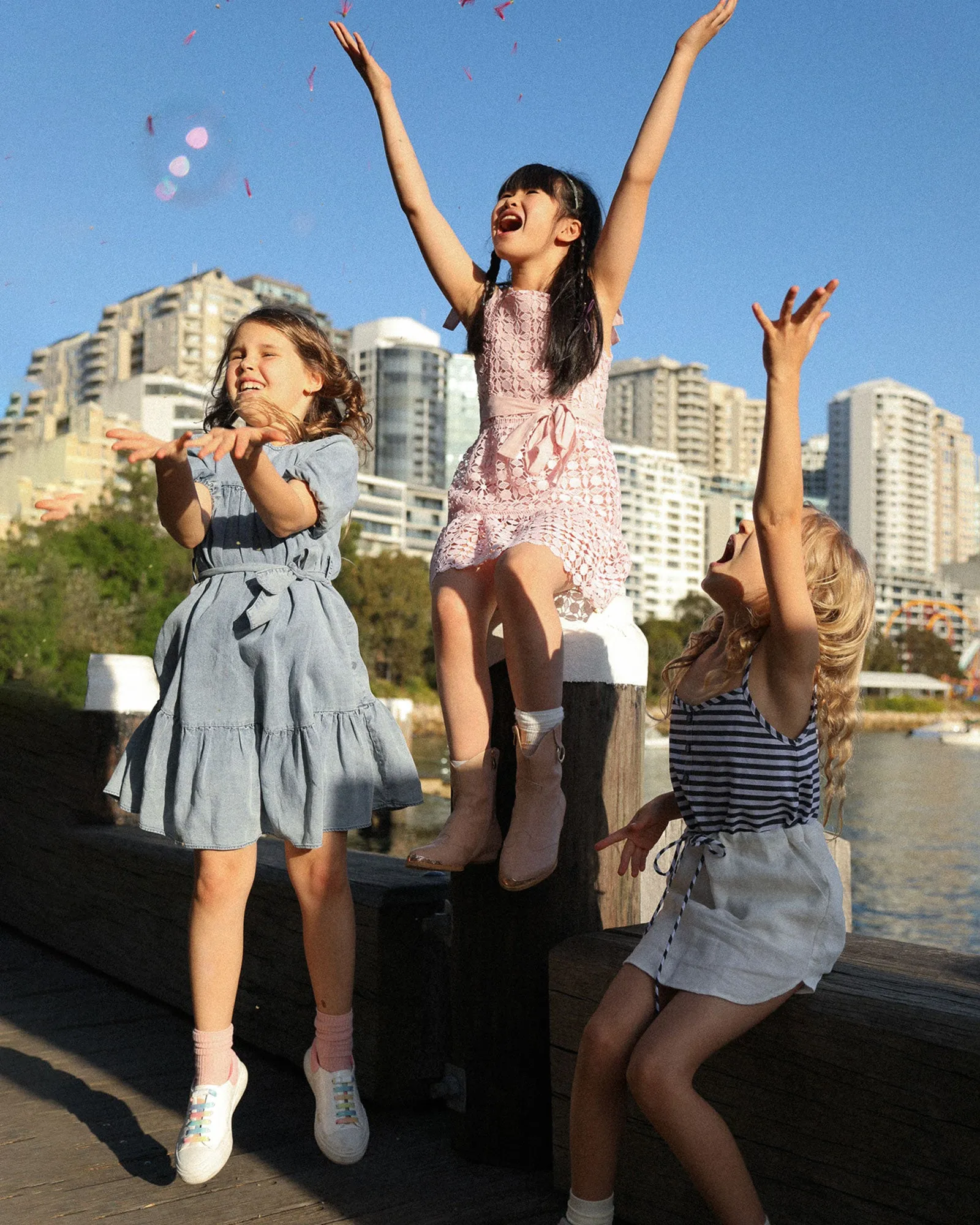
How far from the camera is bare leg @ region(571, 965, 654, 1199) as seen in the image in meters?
1.76

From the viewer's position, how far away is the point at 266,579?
225 cm

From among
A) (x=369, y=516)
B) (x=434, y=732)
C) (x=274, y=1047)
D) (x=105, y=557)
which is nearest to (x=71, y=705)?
(x=274, y=1047)

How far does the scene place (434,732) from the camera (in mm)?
50812

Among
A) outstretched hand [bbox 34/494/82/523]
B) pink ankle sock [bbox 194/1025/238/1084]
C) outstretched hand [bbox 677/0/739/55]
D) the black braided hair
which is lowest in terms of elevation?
pink ankle sock [bbox 194/1025/238/1084]

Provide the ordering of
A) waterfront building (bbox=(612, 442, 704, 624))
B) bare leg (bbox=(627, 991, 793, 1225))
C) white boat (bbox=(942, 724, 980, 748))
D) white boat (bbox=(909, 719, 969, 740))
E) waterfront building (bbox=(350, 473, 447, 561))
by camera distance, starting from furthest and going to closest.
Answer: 1. waterfront building (bbox=(612, 442, 704, 624))
2. waterfront building (bbox=(350, 473, 447, 561))
3. white boat (bbox=(909, 719, 969, 740))
4. white boat (bbox=(942, 724, 980, 748))
5. bare leg (bbox=(627, 991, 793, 1225))

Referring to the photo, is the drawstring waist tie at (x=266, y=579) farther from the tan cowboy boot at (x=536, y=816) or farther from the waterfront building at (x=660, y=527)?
the waterfront building at (x=660, y=527)

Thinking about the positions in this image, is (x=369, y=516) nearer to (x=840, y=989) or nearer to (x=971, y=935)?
(x=971, y=935)

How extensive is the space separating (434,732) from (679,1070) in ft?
162

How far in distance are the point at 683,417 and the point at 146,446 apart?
129456 mm

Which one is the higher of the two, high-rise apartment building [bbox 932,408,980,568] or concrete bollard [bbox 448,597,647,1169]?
high-rise apartment building [bbox 932,408,980,568]

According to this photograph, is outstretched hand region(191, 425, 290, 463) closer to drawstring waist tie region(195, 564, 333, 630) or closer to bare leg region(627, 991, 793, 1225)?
drawstring waist tie region(195, 564, 333, 630)

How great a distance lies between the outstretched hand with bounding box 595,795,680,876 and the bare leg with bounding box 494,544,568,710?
24 centimetres

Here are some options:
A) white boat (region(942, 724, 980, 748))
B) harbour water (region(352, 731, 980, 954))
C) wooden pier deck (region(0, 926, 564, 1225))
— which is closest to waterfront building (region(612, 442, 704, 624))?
white boat (region(942, 724, 980, 748))

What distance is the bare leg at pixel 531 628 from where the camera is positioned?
2070 mm
